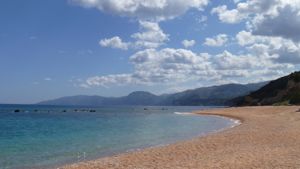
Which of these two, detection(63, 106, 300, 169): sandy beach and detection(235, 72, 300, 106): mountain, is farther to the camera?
detection(235, 72, 300, 106): mountain

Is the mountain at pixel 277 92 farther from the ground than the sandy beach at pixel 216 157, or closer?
farther from the ground

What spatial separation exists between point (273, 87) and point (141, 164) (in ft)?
426

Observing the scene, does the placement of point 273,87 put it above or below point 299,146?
above

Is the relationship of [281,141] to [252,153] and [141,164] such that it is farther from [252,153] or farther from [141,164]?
[141,164]

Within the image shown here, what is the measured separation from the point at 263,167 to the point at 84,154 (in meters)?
11.6

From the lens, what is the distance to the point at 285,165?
580 inches

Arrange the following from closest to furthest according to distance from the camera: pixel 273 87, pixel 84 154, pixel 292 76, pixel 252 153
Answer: pixel 252 153, pixel 84 154, pixel 292 76, pixel 273 87

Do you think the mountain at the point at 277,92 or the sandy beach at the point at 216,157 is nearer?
the sandy beach at the point at 216,157

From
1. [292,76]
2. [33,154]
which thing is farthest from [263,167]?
[292,76]

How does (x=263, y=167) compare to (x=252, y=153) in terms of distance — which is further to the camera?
(x=252, y=153)

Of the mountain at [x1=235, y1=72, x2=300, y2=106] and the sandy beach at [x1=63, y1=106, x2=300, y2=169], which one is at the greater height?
the mountain at [x1=235, y1=72, x2=300, y2=106]

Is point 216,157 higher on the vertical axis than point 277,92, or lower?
lower

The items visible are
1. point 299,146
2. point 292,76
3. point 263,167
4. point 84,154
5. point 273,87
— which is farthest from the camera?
point 273,87

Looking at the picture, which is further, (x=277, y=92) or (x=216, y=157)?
(x=277, y=92)
